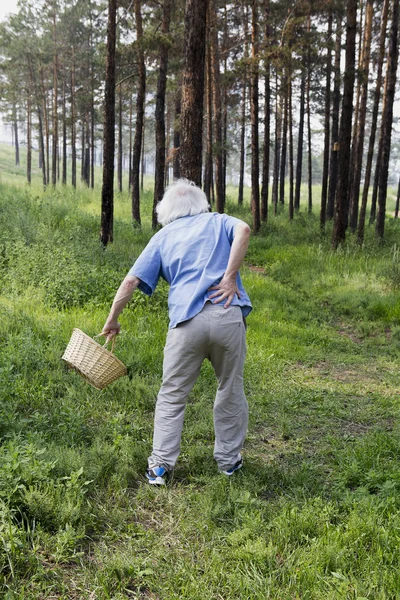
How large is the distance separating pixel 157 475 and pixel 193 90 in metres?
6.12

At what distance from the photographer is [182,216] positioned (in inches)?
152

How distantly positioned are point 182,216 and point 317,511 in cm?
234

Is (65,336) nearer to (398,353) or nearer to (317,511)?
(317,511)

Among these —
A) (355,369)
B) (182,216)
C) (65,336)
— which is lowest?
(355,369)

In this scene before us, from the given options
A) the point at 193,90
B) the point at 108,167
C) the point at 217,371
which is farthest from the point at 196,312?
the point at 108,167

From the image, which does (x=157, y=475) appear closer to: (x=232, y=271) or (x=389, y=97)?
(x=232, y=271)

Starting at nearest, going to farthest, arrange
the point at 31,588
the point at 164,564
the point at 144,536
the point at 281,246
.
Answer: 1. the point at 31,588
2. the point at 164,564
3. the point at 144,536
4. the point at 281,246

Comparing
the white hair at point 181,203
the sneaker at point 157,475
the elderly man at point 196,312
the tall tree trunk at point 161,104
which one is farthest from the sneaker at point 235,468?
the tall tree trunk at point 161,104

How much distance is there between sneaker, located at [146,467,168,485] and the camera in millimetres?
3590

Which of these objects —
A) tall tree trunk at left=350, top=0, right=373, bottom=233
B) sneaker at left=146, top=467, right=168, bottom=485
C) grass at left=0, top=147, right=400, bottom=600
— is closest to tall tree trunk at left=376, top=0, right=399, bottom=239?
tall tree trunk at left=350, top=0, right=373, bottom=233

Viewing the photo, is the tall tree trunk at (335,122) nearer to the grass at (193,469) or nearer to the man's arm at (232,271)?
the grass at (193,469)

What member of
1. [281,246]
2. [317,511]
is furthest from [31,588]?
[281,246]

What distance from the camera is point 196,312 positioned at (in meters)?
3.48

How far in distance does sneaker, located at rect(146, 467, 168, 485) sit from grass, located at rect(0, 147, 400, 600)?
0.28 feet
